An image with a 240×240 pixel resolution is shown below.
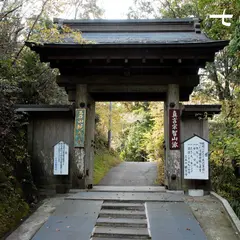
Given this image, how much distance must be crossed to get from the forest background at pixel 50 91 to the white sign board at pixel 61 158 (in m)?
0.70

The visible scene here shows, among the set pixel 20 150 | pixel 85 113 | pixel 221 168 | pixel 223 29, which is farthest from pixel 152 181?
pixel 223 29

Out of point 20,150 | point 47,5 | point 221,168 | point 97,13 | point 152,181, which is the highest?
point 97,13

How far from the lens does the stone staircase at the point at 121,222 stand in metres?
4.01

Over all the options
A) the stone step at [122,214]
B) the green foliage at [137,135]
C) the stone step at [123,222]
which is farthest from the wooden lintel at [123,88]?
the green foliage at [137,135]

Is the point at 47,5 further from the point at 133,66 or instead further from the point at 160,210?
the point at 160,210

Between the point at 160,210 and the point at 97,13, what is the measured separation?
52.8 ft

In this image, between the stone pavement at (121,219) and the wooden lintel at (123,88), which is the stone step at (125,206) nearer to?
the stone pavement at (121,219)

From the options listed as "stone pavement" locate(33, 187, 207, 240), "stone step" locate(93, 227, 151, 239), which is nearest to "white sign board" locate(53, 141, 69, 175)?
"stone pavement" locate(33, 187, 207, 240)

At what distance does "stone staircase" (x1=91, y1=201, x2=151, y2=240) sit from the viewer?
401 centimetres

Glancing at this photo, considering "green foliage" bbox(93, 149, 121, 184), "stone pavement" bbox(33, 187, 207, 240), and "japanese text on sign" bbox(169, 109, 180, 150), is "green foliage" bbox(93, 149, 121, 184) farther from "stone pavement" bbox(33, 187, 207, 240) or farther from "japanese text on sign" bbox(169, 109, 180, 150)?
"stone pavement" bbox(33, 187, 207, 240)

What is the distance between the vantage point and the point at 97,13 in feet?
58.3

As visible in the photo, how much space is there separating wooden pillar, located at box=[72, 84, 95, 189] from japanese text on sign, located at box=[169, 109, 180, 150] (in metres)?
2.32

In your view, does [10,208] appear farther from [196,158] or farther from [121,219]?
[196,158]

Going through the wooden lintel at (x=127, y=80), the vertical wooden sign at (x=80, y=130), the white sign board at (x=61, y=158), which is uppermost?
the wooden lintel at (x=127, y=80)
